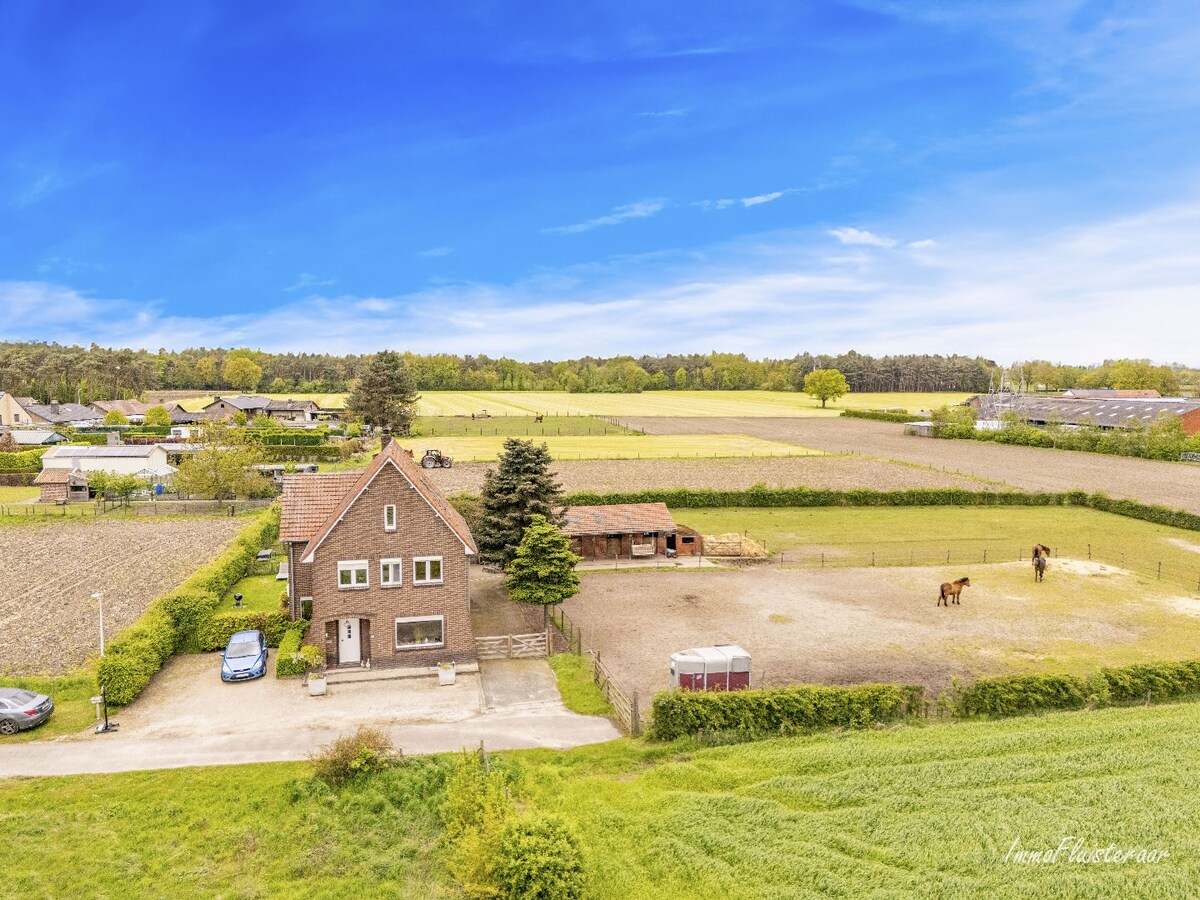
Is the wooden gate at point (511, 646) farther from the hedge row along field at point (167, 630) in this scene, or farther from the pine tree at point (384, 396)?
the pine tree at point (384, 396)

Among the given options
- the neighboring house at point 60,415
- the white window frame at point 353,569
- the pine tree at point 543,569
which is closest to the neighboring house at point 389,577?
the white window frame at point 353,569

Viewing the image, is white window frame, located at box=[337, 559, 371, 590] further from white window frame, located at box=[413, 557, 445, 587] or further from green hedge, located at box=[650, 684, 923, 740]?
green hedge, located at box=[650, 684, 923, 740]

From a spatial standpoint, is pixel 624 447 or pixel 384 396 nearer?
pixel 624 447

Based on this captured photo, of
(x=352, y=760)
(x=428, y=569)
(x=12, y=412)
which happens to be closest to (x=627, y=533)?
(x=428, y=569)

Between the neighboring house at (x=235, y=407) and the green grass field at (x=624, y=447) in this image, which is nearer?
the green grass field at (x=624, y=447)

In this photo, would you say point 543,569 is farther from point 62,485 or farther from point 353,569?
point 62,485

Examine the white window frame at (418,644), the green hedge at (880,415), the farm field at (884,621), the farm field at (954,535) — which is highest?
the green hedge at (880,415)
